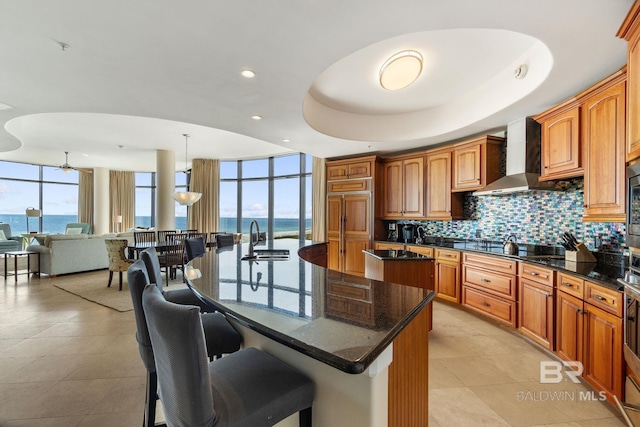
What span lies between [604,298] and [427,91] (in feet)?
8.67

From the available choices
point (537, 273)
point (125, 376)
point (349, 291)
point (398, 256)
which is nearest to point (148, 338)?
point (349, 291)

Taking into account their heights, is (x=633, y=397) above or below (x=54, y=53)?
below

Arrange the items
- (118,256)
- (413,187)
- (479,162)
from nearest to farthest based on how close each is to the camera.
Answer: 1. (479,162)
2. (118,256)
3. (413,187)

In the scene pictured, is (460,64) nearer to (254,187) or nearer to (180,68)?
(180,68)

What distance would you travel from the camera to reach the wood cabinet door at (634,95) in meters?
1.69

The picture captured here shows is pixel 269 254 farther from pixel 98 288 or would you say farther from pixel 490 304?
pixel 98 288

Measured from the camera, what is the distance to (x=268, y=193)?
323 inches

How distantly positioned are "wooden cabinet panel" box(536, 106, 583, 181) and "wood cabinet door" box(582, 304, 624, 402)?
4.56ft

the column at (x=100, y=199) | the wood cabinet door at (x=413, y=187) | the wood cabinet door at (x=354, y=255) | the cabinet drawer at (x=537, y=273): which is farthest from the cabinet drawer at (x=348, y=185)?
the column at (x=100, y=199)

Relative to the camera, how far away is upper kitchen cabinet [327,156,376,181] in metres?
5.40

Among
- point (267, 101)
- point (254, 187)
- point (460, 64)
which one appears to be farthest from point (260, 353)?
point (254, 187)

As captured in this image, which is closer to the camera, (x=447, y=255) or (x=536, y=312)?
(x=536, y=312)

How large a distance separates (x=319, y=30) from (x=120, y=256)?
4910mm

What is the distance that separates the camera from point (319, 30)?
76.3 inches
